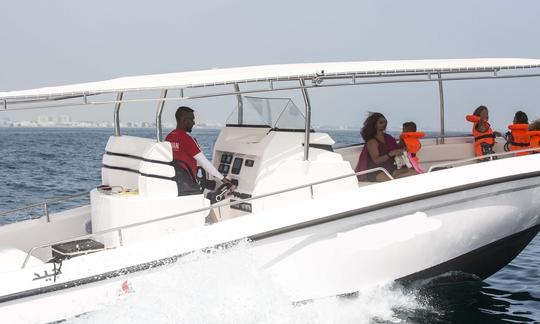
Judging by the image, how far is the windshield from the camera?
669 cm

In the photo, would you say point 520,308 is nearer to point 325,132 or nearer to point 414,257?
point 414,257

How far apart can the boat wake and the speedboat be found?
70 millimetres

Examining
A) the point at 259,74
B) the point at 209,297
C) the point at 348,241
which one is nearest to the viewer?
the point at 209,297

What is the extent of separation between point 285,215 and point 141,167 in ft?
4.13

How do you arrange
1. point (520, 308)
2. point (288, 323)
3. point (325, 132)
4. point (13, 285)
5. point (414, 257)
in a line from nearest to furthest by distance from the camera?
point (13, 285), point (288, 323), point (414, 257), point (325, 132), point (520, 308)

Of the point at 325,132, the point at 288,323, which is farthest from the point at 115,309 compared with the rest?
the point at 325,132

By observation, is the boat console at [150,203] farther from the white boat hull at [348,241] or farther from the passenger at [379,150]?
the passenger at [379,150]

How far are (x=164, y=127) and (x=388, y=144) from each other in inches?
88.7

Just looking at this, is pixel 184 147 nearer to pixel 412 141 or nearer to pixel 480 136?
pixel 412 141

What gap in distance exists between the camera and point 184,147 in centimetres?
631

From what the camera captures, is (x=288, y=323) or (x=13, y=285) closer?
(x=13, y=285)

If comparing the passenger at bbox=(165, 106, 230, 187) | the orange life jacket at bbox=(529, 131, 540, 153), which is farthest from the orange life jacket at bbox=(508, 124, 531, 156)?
the passenger at bbox=(165, 106, 230, 187)

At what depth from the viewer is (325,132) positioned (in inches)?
260

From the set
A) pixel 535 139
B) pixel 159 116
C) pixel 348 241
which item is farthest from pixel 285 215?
pixel 535 139
